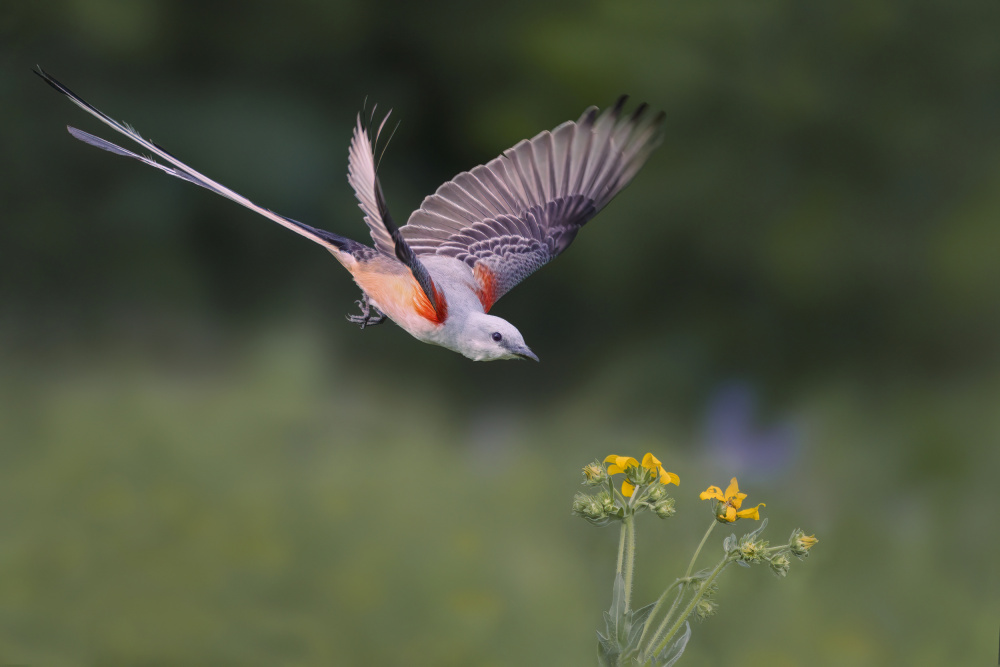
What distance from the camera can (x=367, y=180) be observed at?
89 cm

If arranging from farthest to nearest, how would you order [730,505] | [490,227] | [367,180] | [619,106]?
[490,227], [619,106], [730,505], [367,180]

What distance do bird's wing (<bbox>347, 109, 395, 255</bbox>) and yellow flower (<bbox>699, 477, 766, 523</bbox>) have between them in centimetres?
44

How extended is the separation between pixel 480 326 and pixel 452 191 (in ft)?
1.68

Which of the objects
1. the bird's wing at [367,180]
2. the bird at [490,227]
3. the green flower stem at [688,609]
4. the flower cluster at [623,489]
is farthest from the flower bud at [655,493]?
the bird's wing at [367,180]

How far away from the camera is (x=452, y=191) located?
151cm

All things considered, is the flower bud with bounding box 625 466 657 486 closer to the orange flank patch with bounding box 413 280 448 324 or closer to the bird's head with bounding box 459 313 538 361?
the bird's head with bounding box 459 313 538 361

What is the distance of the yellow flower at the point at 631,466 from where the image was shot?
0.98 m

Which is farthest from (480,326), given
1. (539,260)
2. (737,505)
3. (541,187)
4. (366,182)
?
(541,187)

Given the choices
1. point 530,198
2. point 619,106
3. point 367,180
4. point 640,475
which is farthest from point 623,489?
point 530,198

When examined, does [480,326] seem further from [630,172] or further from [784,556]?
[630,172]

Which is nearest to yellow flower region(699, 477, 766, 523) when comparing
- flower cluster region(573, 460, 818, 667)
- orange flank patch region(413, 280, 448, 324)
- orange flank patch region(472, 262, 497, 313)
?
flower cluster region(573, 460, 818, 667)

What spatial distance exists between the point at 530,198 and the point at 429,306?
57 centimetres

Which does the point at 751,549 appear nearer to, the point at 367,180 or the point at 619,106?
the point at 367,180

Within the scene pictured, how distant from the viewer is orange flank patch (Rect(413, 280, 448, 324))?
1071mm
